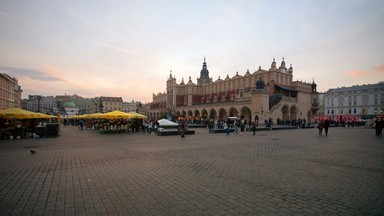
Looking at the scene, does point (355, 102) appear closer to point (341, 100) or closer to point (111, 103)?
point (341, 100)

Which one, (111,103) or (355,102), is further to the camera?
(111,103)

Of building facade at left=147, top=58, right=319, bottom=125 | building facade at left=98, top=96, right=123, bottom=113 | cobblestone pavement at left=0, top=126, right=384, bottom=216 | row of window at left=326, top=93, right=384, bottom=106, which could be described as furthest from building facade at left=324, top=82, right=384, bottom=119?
building facade at left=98, top=96, right=123, bottom=113

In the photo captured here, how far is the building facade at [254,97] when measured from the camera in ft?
154

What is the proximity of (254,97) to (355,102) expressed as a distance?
66794mm

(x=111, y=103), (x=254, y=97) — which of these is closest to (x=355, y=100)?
(x=254, y=97)

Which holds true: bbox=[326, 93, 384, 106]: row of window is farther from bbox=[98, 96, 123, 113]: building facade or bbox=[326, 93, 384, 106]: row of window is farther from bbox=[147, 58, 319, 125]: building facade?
bbox=[98, 96, 123, 113]: building facade

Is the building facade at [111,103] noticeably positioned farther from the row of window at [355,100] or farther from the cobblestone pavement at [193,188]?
the cobblestone pavement at [193,188]

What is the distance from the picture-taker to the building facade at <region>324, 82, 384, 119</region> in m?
Result: 77.1

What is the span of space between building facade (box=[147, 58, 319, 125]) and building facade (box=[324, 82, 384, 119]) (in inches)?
1142

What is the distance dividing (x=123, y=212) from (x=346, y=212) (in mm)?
4169

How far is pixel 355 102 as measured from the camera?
86250 mm

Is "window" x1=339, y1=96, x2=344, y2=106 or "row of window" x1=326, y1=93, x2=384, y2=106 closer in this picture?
"row of window" x1=326, y1=93, x2=384, y2=106

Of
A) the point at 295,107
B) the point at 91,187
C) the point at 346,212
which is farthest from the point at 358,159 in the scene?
the point at 295,107

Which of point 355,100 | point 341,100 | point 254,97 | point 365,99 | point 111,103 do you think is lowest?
point 254,97
